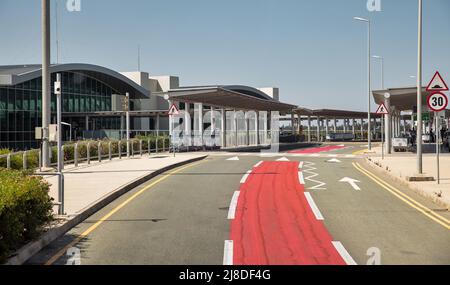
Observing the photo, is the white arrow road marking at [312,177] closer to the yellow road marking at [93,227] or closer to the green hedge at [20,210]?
the yellow road marking at [93,227]

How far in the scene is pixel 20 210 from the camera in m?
7.60

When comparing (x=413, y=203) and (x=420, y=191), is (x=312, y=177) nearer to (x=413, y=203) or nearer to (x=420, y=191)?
(x=420, y=191)

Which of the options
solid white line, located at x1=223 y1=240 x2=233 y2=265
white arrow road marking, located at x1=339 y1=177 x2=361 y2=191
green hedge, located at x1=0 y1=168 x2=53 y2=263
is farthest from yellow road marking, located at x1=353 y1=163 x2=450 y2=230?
green hedge, located at x1=0 y1=168 x2=53 y2=263

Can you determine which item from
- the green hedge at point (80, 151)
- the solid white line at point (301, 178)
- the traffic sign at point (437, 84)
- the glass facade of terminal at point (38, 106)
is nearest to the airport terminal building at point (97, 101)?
the glass facade of terminal at point (38, 106)

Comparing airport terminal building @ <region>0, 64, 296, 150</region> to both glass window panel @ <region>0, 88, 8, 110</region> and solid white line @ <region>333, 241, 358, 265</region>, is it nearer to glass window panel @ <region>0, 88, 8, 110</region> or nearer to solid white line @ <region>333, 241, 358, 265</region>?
glass window panel @ <region>0, 88, 8, 110</region>

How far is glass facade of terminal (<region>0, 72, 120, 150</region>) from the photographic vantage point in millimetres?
39719

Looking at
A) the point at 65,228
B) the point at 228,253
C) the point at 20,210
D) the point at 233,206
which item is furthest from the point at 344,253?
the point at 65,228

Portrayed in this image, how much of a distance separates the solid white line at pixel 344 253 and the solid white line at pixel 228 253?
5.47ft

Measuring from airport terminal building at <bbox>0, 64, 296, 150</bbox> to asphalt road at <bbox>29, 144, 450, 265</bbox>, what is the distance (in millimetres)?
21367

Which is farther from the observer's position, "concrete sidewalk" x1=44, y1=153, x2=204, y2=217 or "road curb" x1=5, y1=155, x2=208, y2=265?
"concrete sidewalk" x1=44, y1=153, x2=204, y2=217

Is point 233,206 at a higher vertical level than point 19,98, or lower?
lower

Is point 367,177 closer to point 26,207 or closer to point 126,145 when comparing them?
point 26,207

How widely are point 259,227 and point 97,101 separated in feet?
159
